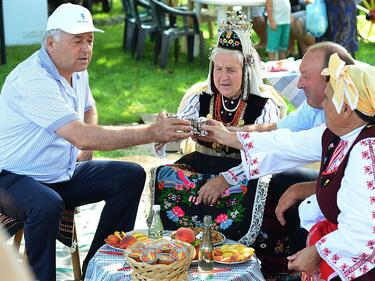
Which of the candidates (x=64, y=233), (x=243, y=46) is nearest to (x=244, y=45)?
(x=243, y=46)

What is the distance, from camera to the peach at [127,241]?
3307mm

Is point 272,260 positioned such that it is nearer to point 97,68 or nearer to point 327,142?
point 327,142

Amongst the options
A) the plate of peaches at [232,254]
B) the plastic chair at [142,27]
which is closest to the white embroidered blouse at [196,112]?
the plate of peaches at [232,254]

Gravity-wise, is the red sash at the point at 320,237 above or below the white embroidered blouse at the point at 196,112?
below

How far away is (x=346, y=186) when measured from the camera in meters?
2.76

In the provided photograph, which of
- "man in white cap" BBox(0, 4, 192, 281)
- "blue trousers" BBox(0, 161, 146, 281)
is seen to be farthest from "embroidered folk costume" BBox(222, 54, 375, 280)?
"blue trousers" BBox(0, 161, 146, 281)

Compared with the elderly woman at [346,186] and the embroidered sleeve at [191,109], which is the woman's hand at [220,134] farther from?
the elderly woman at [346,186]

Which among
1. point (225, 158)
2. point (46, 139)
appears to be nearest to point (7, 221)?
point (46, 139)

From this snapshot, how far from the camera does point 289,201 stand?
3.61 metres

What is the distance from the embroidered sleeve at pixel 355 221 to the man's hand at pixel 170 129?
1288mm

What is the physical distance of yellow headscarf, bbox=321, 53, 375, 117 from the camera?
2734 millimetres

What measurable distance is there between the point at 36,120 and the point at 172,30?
722 centimetres

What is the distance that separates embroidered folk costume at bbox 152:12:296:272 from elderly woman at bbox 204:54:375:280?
0.93 meters

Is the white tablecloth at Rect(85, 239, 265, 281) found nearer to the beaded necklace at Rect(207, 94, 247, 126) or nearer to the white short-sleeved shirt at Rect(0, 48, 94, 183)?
the white short-sleeved shirt at Rect(0, 48, 94, 183)
